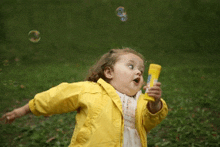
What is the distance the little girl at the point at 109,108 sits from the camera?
186 centimetres

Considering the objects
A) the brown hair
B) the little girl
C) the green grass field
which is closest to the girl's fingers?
the little girl

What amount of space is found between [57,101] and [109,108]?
432mm

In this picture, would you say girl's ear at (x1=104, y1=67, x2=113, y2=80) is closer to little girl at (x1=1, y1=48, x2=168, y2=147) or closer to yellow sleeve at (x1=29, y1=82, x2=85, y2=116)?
little girl at (x1=1, y1=48, x2=168, y2=147)

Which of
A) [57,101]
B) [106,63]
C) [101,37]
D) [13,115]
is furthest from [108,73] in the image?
[101,37]

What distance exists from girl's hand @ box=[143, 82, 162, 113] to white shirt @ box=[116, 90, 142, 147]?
0.18 meters

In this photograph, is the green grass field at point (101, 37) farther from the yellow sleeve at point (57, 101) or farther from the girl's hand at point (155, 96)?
the girl's hand at point (155, 96)

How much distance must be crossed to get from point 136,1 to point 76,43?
3.81 m

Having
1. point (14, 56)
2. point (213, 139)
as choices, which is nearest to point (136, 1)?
point (14, 56)

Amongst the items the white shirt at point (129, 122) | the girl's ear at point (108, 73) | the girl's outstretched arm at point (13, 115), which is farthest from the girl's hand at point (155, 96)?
the girl's outstretched arm at point (13, 115)

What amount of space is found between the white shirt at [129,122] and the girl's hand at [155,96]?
7.1 inches

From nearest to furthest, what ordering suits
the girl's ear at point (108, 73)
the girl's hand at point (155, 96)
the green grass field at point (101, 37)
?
the girl's hand at point (155, 96) → the girl's ear at point (108, 73) → the green grass field at point (101, 37)

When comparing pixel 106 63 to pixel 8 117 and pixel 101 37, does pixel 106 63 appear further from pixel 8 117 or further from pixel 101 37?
pixel 101 37

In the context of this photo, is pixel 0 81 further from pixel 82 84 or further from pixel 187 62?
pixel 187 62

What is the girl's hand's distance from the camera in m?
1.80
